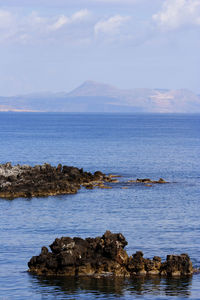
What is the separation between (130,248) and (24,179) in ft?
118

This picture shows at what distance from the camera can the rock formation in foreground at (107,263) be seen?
4250 centimetres

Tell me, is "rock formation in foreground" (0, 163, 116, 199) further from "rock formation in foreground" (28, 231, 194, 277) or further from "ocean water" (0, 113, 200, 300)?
"rock formation in foreground" (28, 231, 194, 277)

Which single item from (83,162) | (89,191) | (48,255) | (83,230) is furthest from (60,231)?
(83,162)

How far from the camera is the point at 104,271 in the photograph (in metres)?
42.8

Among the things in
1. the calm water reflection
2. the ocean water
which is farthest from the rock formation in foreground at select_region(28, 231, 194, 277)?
the ocean water

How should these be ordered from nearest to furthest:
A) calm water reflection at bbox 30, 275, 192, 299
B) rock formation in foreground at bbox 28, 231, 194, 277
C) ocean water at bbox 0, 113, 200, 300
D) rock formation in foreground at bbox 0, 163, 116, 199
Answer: calm water reflection at bbox 30, 275, 192, 299 → ocean water at bbox 0, 113, 200, 300 → rock formation in foreground at bbox 28, 231, 194, 277 → rock formation in foreground at bbox 0, 163, 116, 199

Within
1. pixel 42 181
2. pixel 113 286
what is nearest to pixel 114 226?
pixel 113 286

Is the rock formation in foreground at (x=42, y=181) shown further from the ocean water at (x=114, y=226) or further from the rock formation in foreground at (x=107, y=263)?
the rock formation in foreground at (x=107, y=263)

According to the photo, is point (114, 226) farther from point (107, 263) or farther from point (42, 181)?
point (42, 181)

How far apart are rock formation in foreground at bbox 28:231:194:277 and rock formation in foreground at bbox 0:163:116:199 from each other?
3575 centimetres

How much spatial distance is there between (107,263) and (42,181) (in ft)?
137

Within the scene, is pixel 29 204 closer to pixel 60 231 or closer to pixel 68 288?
pixel 60 231

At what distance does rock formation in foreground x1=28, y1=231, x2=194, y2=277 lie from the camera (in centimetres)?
4250

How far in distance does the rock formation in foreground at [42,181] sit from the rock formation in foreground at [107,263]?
35747 millimetres
